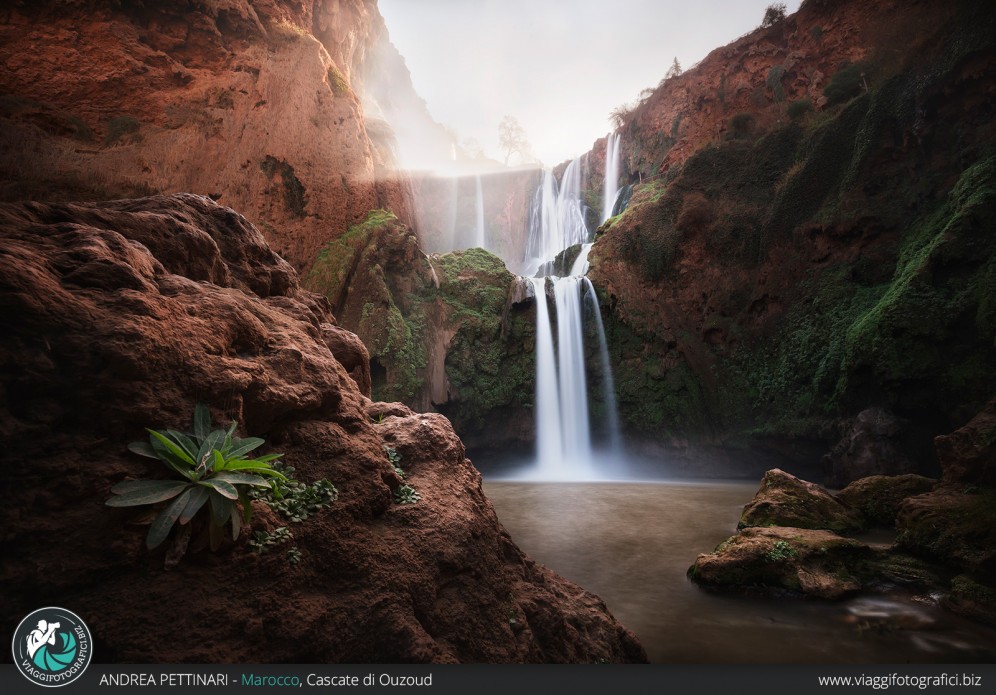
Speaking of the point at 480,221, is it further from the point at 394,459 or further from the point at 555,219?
the point at 394,459

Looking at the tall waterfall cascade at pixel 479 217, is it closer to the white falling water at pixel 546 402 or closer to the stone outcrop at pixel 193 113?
the stone outcrop at pixel 193 113

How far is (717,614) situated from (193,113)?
50.6ft

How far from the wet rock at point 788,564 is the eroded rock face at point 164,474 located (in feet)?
8.53

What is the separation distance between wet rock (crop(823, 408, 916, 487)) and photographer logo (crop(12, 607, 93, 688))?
13912 millimetres

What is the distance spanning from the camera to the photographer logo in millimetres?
2088

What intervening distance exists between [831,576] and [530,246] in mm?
27225

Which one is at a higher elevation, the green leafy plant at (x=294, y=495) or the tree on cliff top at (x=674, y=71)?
the tree on cliff top at (x=674, y=71)

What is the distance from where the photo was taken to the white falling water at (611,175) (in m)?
25.9

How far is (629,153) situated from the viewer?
82.1 feet

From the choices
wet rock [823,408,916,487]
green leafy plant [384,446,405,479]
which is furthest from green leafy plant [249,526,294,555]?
wet rock [823,408,916,487]

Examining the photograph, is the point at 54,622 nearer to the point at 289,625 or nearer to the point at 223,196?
the point at 289,625

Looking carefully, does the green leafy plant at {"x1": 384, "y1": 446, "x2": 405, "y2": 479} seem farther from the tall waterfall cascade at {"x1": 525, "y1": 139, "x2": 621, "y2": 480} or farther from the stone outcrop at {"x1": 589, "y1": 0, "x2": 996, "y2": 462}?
the tall waterfall cascade at {"x1": 525, "y1": 139, "x2": 621, "y2": 480}

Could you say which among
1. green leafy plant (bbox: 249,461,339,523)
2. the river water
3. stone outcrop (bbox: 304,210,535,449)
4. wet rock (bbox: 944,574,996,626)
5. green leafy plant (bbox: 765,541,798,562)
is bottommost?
the river water

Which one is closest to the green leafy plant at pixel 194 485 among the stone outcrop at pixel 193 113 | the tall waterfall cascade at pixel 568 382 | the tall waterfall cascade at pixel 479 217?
the stone outcrop at pixel 193 113
